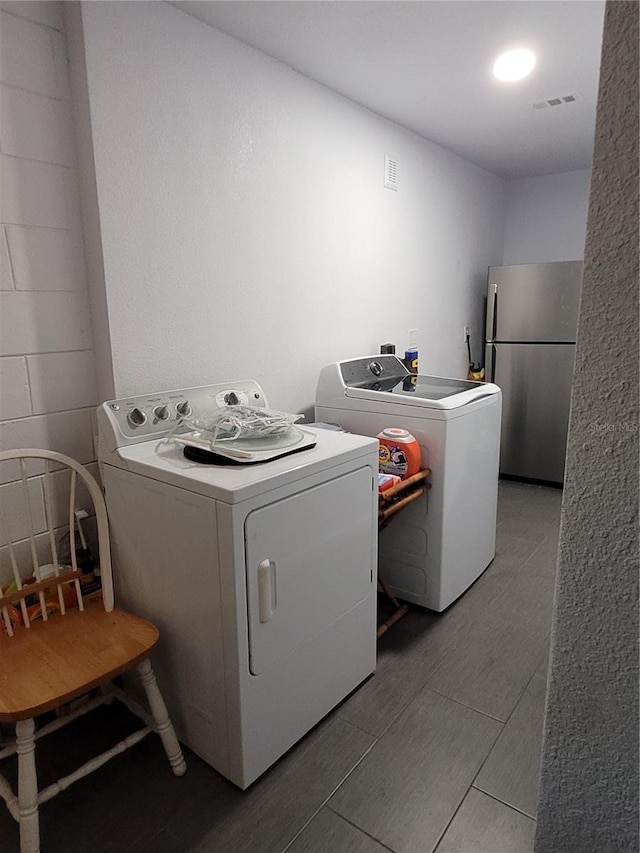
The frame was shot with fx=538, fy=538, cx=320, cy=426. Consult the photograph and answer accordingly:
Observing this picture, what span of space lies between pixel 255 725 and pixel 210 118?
2028mm

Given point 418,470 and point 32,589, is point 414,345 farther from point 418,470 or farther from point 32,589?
point 32,589

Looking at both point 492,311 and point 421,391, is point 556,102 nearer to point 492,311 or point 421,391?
point 492,311

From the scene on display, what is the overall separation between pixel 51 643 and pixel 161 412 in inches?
29.8

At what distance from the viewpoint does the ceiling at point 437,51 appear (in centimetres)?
183

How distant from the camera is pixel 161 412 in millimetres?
1823

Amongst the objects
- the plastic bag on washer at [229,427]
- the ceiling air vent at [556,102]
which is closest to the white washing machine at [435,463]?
the plastic bag on washer at [229,427]

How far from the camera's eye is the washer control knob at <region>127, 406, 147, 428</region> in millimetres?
1732

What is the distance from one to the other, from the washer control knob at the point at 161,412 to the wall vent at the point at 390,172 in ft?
6.05

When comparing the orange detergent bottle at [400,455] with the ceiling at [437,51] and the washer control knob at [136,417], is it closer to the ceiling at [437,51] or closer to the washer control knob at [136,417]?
the washer control knob at [136,417]

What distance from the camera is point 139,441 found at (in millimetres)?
1732

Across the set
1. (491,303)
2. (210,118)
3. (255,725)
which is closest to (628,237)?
(255,725)

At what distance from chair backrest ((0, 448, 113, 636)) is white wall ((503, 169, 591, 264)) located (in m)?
3.81

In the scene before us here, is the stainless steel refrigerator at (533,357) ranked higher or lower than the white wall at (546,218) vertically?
lower

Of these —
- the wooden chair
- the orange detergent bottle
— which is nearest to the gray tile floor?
the wooden chair
